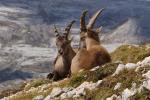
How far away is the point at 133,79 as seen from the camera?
513 inches

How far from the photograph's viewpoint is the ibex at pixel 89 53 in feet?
77.2

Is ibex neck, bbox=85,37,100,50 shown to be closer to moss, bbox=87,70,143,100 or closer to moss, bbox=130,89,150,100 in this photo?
moss, bbox=87,70,143,100

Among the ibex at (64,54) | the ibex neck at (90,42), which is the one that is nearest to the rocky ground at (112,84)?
the ibex neck at (90,42)

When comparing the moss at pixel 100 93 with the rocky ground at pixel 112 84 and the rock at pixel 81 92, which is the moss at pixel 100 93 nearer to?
the rocky ground at pixel 112 84

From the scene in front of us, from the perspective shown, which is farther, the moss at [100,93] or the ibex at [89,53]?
the ibex at [89,53]

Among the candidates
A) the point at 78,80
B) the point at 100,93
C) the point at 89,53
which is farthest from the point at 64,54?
the point at 100,93

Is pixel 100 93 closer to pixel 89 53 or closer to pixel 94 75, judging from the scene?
pixel 94 75

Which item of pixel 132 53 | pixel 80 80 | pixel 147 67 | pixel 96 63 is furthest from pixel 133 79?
pixel 132 53

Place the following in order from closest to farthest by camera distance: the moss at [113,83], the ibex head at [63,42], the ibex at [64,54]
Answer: the moss at [113,83]
the ibex at [64,54]
the ibex head at [63,42]

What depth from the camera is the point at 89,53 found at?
2441cm

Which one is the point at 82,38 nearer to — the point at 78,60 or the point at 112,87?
the point at 78,60

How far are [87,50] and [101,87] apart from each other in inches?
427

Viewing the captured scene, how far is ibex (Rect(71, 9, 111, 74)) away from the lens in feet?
77.2

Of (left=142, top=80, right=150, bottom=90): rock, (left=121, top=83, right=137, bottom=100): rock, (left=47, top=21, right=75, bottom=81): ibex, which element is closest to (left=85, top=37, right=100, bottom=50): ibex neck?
(left=47, top=21, right=75, bottom=81): ibex
